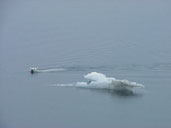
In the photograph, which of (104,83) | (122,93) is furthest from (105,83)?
(122,93)

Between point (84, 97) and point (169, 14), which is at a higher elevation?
point (169, 14)

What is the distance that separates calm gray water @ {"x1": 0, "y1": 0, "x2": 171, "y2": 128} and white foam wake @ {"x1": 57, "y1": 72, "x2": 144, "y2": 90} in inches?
14.3

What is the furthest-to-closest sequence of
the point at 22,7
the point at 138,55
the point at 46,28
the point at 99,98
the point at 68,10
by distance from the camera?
the point at 22,7 < the point at 68,10 < the point at 46,28 < the point at 138,55 < the point at 99,98

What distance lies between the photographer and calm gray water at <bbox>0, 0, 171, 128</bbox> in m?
25.9

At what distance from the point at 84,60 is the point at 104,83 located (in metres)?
5.34

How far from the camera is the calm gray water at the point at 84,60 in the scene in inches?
1021

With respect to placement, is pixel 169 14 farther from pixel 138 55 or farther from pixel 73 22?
pixel 138 55

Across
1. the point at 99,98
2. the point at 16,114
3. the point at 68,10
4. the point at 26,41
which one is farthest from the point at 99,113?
the point at 68,10

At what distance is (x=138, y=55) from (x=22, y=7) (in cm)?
2225

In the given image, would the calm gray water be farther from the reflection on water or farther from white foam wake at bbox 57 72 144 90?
white foam wake at bbox 57 72 144 90

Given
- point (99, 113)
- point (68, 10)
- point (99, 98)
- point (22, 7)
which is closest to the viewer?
point (99, 113)

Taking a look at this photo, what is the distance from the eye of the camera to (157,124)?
24.3m

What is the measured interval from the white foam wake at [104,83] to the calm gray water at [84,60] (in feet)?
1.19

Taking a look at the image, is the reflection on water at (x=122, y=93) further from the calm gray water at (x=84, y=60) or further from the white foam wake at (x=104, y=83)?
the white foam wake at (x=104, y=83)
